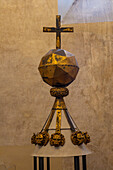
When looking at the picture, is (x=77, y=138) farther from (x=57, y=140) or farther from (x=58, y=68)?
(x=58, y=68)

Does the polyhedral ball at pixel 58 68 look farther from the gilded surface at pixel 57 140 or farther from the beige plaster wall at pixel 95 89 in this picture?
the beige plaster wall at pixel 95 89

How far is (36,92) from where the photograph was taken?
9.27 feet

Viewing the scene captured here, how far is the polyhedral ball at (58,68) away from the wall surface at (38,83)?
1334 millimetres

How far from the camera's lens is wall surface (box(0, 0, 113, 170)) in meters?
2.73

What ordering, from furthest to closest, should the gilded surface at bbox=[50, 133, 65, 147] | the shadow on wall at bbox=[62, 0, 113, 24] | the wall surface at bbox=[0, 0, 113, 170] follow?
the shadow on wall at bbox=[62, 0, 113, 24], the wall surface at bbox=[0, 0, 113, 170], the gilded surface at bbox=[50, 133, 65, 147]

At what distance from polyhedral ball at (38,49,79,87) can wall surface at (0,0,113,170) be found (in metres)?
1.33

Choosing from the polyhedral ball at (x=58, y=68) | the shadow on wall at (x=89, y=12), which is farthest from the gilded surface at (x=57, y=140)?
the shadow on wall at (x=89, y=12)

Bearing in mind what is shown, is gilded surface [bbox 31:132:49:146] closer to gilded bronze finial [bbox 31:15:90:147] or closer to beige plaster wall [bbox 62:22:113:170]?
gilded bronze finial [bbox 31:15:90:147]

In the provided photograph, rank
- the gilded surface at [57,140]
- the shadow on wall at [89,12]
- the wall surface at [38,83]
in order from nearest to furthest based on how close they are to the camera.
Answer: the gilded surface at [57,140], the wall surface at [38,83], the shadow on wall at [89,12]

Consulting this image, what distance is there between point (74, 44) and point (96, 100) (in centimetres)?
62

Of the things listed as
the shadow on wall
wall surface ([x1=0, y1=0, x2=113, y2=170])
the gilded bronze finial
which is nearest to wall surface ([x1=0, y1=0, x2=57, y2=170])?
wall surface ([x1=0, y1=0, x2=113, y2=170])

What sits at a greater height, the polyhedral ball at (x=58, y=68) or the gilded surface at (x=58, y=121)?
the polyhedral ball at (x=58, y=68)

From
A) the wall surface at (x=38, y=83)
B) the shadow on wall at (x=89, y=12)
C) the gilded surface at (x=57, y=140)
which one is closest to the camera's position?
the gilded surface at (x=57, y=140)

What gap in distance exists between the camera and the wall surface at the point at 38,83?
2.73 metres
